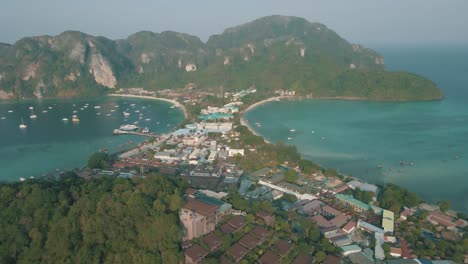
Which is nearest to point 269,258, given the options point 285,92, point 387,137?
point 387,137

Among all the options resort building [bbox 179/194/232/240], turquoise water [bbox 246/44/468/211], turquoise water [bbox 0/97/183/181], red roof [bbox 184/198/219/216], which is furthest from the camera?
turquoise water [bbox 0/97/183/181]

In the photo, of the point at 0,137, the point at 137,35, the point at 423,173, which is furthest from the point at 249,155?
the point at 137,35

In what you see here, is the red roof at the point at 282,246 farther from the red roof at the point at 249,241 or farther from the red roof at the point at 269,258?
the red roof at the point at 249,241

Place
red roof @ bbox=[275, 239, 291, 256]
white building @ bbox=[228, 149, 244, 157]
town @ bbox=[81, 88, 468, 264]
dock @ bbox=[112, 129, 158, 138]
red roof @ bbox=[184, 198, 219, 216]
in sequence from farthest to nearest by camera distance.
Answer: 1. dock @ bbox=[112, 129, 158, 138]
2. white building @ bbox=[228, 149, 244, 157]
3. red roof @ bbox=[184, 198, 219, 216]
4. town @ bbox=[81, 88, 468, 264]
5. red roof @ bbox=[275, 239, 291, 256]

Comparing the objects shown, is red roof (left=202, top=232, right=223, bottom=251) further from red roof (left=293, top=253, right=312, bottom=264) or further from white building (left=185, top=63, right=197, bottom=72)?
white building (left=185, top=63, right=197, bottom=72)

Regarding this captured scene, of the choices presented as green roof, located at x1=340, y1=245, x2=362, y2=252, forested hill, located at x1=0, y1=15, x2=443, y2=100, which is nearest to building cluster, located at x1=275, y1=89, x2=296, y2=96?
forested hill, located at x1=0, y1=15, x2=443, y2=100

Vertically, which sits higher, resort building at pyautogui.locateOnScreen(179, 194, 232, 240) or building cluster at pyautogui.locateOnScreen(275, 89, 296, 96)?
building cluster at pyautogui.locateOnScreen(275, 89, 296, 96)

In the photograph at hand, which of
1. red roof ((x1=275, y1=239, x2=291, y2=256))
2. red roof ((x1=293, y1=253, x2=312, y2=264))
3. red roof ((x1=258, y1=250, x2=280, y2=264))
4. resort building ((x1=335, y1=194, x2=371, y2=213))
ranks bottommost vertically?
resort building ((x1=335, y1=194, x2=371, y2=213))

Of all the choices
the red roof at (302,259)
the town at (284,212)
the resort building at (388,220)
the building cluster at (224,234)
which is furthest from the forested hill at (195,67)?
the red roof at (302,259)
